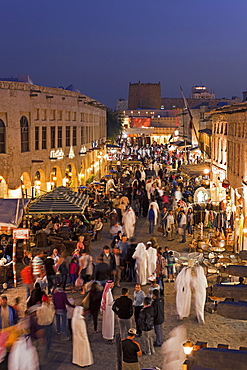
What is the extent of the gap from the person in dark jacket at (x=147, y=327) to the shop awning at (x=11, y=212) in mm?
6312

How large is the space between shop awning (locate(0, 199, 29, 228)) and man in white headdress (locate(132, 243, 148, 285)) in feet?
11.7

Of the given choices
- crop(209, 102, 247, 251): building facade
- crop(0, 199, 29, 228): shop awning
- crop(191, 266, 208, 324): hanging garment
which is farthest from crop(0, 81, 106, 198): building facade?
crop(191, 266, 208, 324): hanging garment

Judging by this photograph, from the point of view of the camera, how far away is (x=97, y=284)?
1134cm

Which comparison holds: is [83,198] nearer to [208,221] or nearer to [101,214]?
[101,214]

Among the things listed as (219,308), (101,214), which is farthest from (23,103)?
(219,308)

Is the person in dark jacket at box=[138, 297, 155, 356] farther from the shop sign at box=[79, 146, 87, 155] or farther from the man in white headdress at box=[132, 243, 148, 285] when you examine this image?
the shop sign at box=[79, 146, 87, 155]

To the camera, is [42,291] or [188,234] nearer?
[42,291]

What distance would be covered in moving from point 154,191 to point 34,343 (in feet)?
56.5

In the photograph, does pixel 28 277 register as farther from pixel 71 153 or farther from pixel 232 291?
pixel 71 153

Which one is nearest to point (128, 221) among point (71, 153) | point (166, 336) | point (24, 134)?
point (24, 134)

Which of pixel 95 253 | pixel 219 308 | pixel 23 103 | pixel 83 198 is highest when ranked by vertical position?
pixel 23 103

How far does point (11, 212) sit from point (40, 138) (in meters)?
11.3

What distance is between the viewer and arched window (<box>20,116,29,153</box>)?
2439cm

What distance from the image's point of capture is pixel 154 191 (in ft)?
86.9
